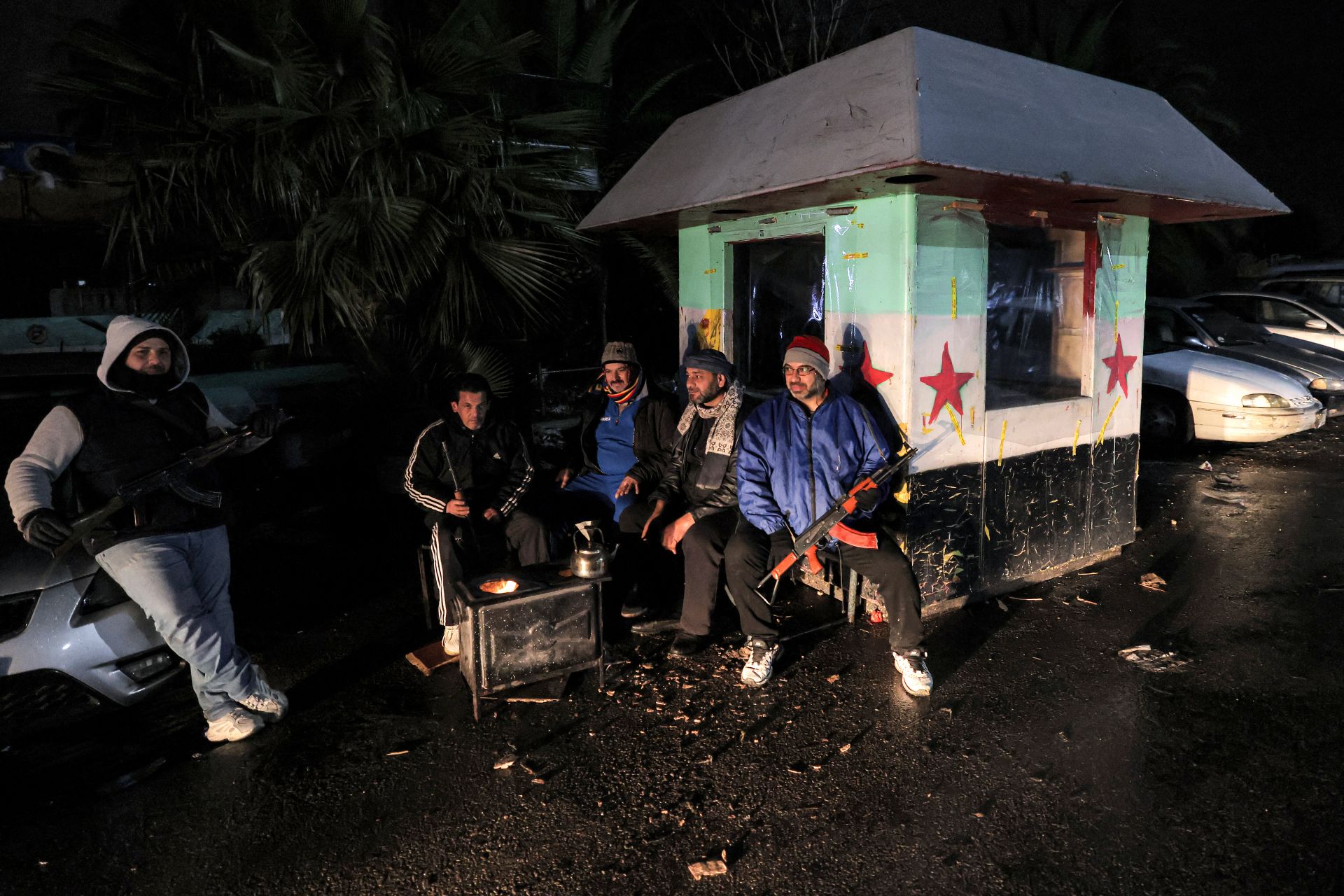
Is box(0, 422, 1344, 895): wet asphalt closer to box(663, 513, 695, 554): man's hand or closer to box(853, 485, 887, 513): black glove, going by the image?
box(663, 513, 695, 554): man's hand

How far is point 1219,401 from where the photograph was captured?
29.2 feet

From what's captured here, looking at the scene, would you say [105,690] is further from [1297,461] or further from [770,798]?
[1297,461]

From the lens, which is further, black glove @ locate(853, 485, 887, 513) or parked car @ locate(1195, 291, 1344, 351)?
parked car @ locate(1195, 291, 1344, 351)

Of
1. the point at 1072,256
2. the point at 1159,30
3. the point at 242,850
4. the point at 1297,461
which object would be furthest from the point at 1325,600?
the point at 1159,30

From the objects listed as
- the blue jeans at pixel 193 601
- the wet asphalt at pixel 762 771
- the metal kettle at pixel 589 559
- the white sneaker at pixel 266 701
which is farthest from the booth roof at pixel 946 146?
the white sneaker at pixel 266 701

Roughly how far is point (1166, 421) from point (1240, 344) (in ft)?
5.11

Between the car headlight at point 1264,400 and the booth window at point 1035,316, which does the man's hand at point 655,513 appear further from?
the car headlight at point 1264,400

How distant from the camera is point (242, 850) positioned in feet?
9.78

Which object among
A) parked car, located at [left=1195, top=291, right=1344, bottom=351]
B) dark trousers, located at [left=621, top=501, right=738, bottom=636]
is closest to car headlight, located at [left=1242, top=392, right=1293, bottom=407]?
parked car, located at [left=1195, top=291, right=1344, bottom=351]

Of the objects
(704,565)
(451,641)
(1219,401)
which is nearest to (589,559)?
(704,565)

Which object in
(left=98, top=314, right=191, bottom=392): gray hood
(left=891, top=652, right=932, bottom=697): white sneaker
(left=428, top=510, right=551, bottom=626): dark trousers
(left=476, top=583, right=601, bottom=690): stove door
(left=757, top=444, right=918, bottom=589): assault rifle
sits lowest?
(left=891, top=652, right=932, bottom=697): white sneaker

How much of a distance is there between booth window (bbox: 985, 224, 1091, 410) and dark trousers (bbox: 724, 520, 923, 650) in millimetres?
1440

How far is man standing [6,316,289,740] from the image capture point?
3479mm

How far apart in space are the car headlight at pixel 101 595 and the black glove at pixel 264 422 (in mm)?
826
